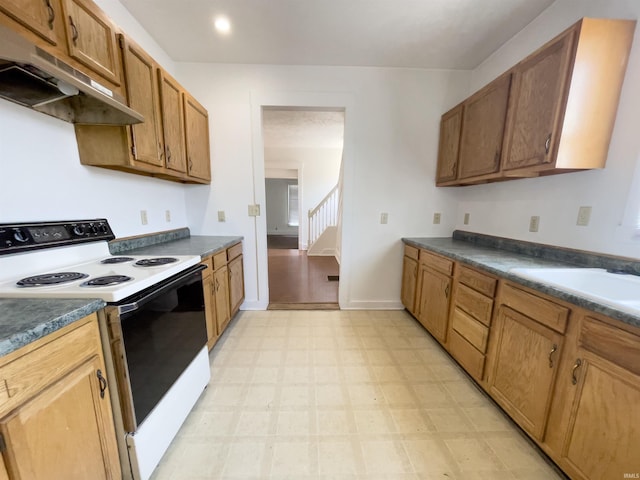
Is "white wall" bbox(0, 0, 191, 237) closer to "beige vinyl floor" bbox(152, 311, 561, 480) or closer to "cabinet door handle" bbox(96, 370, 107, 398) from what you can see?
"cabinet door handle" bbox(96, 370, 107, 398)

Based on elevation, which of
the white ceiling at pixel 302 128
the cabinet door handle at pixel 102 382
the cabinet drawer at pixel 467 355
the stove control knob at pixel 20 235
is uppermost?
the white ceiling at pixel 302 128

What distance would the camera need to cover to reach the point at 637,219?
1.30 m

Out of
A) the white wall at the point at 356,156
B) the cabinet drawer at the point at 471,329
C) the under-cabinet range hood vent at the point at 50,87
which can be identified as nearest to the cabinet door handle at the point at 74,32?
the under-cabinet range hood vent at the point at 50,87

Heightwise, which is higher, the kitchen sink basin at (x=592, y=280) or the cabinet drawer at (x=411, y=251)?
the kitchen sink basin at (x=592, y=280)

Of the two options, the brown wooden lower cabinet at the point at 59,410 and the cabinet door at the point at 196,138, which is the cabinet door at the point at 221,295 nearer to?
the cabinet door at the point at 196,138

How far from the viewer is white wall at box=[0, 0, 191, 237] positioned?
112 centimetres

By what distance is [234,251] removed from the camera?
2432 mm

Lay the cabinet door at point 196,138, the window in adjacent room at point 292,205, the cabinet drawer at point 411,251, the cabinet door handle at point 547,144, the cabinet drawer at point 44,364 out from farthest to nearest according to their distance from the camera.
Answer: the window in adjacent room at point 292,205 → the cabinet drawer at point 411,251 → the cabinet door at point 196,138 → the cabinet door handle at point 547,144 → the cabinet drawer at point 44,364

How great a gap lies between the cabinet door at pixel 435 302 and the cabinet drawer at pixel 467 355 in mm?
120

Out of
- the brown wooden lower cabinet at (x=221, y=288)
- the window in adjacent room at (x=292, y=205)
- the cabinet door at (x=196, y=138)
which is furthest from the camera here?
the window in adjacent room at (x=292, y=205)

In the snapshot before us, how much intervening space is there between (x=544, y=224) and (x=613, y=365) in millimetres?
1175

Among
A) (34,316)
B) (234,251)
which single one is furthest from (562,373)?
(234,251)

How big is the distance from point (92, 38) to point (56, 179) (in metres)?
0.77

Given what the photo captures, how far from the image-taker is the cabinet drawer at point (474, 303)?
1.54m
